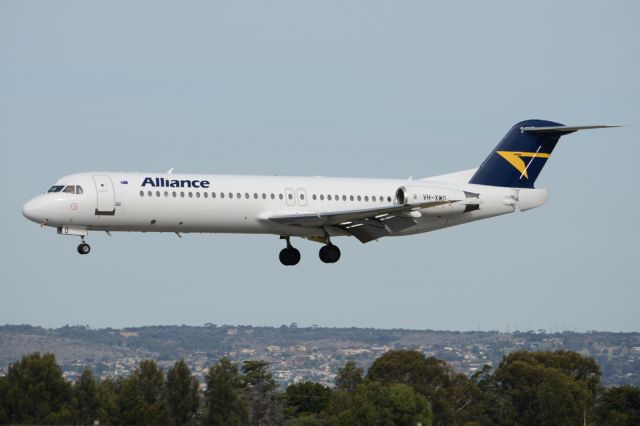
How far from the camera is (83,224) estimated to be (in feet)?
149

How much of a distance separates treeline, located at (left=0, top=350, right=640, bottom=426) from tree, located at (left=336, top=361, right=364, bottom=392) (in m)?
0.08

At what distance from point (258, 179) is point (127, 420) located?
3480cm

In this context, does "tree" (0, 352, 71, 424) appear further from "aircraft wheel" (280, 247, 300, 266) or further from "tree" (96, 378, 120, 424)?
"aircraft wheel" (280, 247, 300, 266)

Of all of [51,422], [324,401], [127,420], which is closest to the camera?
[51,422]

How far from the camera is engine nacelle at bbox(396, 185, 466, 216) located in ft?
159

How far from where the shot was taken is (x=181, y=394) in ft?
286

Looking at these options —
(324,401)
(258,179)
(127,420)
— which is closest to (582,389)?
(324,401)

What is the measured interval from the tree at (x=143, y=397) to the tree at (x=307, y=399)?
9320 mm

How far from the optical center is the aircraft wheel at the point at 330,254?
168ft

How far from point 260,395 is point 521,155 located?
4309 cm

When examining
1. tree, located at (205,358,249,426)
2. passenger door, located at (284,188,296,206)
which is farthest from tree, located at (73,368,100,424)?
passenger door, located at (284,188,296,206)

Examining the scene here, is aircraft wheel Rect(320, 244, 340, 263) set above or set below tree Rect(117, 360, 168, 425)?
above

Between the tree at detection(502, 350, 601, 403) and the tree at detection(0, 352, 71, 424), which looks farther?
the tree at detection(502, 350, 601, 403)

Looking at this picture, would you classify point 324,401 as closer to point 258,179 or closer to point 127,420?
point 127,420
